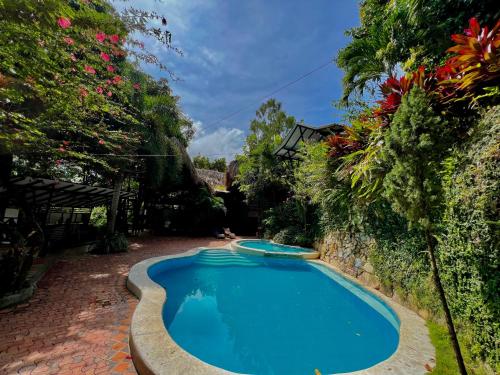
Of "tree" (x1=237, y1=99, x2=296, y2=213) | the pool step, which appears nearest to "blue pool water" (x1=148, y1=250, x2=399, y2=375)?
the pool step

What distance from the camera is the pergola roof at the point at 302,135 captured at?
13.6 metres

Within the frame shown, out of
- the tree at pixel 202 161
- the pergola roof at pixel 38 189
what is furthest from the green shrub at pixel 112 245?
the tree at pixel 202 161

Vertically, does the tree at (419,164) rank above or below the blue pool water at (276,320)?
above

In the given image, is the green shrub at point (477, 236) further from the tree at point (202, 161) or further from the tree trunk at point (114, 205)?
the tree at point (202, 161)

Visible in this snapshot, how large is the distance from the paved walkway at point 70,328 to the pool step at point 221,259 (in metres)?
3.86

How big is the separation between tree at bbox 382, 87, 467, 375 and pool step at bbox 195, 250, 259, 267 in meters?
7.76

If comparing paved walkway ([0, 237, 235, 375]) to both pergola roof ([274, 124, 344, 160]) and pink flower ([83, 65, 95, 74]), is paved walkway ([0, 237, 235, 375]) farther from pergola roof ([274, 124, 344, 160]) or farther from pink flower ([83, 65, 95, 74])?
pergola roof ([274, 124, 344, 160])

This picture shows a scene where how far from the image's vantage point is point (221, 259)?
9781 mm

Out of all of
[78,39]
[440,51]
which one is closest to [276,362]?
[78,39]

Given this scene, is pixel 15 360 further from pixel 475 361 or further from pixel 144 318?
pixel 475 361

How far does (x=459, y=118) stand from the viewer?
2.99 m

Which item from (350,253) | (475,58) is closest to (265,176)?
(350,253)

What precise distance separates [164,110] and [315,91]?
31.9ft

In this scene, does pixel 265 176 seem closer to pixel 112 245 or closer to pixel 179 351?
pixel 112 245
